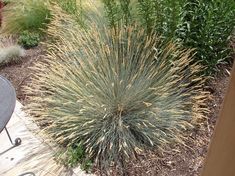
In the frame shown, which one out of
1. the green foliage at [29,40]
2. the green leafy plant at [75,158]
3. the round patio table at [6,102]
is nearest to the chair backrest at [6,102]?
the round patio table at [6,102]

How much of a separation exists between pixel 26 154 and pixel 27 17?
1.41 metres

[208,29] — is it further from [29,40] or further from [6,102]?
[29,40]

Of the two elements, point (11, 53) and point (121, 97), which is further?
point (11, 53)

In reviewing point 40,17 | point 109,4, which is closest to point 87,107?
point 109,4

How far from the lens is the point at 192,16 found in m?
2.40

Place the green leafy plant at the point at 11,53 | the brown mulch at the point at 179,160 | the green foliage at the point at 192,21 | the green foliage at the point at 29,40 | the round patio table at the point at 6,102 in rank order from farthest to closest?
1. the green foliage at the point at 29,40
2. the green leafy plant at the point at 11,53
3. the green foliage at the point at 192,21
4. the brown mulch at the point at 179,160
5. the round patio table at the point at 6,102

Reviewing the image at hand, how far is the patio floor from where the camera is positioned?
221 cm

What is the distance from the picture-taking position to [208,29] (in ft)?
7.59

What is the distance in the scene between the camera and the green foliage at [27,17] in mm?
3186

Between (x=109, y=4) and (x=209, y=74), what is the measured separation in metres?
0.87

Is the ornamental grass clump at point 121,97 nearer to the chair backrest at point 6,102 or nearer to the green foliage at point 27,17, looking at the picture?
the chair backrest at point 6,102

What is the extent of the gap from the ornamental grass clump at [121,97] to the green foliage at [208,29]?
108 mm

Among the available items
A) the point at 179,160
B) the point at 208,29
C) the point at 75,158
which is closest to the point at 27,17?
the point at 75,158

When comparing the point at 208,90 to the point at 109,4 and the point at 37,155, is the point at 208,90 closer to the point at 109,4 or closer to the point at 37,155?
the point at 109,4
